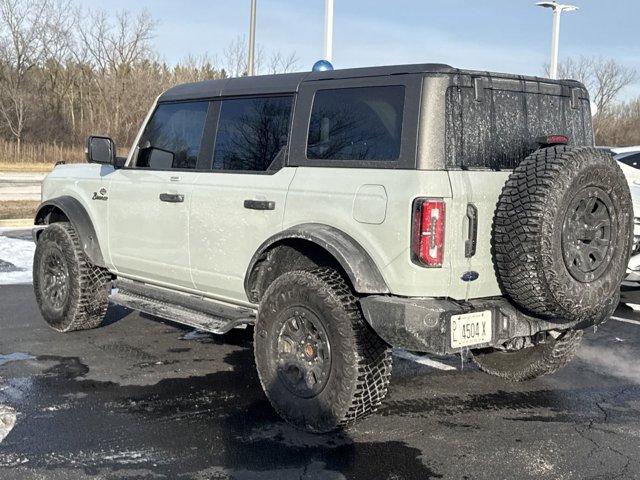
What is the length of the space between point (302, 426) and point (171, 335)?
2.70 metres

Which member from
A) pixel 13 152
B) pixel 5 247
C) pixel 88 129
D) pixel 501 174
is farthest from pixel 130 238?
pixel 88 129

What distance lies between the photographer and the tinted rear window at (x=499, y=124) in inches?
157

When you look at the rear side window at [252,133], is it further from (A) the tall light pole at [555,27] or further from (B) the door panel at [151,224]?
(A) the tall light pole at [555,27]

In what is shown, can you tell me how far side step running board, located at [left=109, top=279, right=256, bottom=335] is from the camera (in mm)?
4855

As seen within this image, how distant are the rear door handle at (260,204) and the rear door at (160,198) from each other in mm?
665

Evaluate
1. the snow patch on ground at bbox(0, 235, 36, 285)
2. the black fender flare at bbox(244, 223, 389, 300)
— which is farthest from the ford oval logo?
the snow patch on ground at bbox(0, 235, 36, 285)

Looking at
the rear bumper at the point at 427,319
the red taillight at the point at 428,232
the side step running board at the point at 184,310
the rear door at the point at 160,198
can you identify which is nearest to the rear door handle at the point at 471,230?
the red taillight at the point at 428,232

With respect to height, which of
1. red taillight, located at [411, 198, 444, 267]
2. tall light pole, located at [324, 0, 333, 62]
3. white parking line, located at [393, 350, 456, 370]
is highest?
tall light pole, located at [324, 0, 333, 62]

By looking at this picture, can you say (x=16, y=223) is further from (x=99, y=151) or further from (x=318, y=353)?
(x=318, y=353)

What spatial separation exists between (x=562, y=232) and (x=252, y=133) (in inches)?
86.4

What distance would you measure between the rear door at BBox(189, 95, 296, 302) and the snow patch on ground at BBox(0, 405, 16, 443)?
148 centimetres

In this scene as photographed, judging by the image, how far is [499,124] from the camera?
422 centimetres

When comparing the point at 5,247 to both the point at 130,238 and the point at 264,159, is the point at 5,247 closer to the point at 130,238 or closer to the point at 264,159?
the point at 130,238

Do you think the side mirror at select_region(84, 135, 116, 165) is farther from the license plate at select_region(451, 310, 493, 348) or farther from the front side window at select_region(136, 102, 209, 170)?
the license plate at select_region(451, 310, 493, 348)
